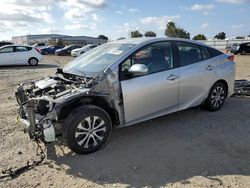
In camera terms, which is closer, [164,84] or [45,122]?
[45,122]

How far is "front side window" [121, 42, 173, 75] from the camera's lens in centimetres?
482

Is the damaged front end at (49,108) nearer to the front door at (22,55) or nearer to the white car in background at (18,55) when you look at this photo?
the white car in background at (18,55)

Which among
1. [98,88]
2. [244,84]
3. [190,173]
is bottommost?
[190,173]

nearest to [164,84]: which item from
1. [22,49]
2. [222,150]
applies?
[222,150]

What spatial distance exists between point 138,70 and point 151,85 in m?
0.43

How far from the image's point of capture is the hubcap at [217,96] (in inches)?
243

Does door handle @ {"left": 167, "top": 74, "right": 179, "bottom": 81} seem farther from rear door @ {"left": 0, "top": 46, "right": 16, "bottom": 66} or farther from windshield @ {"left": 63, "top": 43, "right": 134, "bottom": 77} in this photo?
rear door @ {"left": 0, "top": 46, "right": 16, "bottom": 66}

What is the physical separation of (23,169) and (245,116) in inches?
175

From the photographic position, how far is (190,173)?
377 cm

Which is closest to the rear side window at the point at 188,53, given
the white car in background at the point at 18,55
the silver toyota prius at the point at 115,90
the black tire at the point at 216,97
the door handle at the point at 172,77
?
the silver toyota prius at the point at 115,90

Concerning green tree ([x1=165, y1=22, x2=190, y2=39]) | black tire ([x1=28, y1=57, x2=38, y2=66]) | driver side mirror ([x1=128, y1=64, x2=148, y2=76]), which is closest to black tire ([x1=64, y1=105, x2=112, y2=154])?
driver side mirror ([x1=128, y1=64, x2=148, y2=76])

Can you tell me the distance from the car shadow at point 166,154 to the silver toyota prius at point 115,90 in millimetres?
314

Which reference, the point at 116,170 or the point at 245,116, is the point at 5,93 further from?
the point at 245,116

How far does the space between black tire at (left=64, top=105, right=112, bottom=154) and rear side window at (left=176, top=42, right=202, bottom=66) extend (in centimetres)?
196
